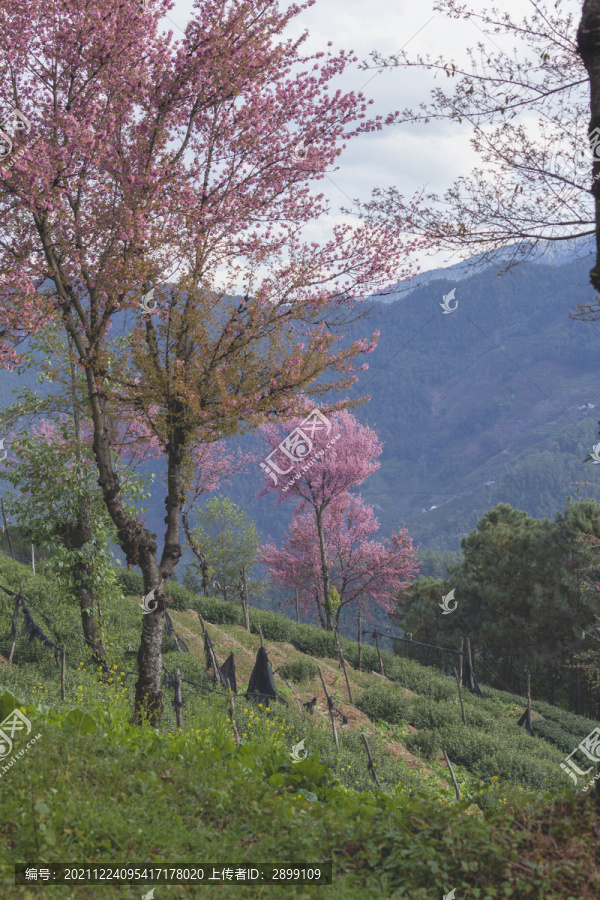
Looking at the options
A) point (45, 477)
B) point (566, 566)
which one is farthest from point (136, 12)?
point (566, 566)

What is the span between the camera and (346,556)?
32.6 metres

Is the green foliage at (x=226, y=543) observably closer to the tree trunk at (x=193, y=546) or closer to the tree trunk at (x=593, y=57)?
the tree trunk at (x=193, y=546)

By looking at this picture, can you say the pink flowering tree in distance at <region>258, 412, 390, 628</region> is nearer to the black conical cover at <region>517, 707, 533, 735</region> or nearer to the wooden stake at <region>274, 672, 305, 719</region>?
the black conical cover at <region>517, 707, 533, 735</region>

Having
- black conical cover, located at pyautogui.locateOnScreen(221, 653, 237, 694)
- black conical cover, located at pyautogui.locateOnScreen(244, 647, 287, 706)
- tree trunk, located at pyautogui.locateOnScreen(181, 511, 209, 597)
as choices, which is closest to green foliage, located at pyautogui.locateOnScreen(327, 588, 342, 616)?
tree trunk, located at pyautogui.locateOnScreen(181, 511, 209, 597)

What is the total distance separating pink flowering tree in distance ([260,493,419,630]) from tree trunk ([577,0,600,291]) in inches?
1012

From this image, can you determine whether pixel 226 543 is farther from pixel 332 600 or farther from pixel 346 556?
pixel 332 600

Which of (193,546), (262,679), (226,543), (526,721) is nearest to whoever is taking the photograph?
(262,679)

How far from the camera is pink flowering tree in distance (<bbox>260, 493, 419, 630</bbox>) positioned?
101 feet

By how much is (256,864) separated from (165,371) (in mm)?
6036

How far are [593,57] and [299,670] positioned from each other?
1503 centimetres

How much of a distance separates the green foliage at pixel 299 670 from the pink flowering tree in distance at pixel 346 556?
13889 mm

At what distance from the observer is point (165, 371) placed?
8391 millimetres

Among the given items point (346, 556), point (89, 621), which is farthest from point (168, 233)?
point (346, 556)

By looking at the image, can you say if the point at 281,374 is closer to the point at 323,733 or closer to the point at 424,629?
the point at 323,733
